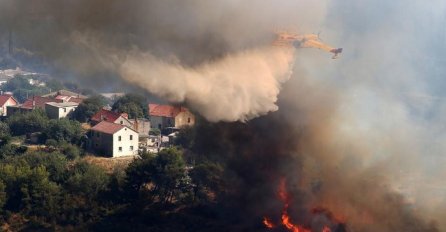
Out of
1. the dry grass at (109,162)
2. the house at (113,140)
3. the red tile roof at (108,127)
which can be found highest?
the red tile roof at (108,127)

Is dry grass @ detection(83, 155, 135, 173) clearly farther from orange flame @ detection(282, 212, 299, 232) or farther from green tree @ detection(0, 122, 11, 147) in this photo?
orange flame @ detection(282, 212, 299, 232)

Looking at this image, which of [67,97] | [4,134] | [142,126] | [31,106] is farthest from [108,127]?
[67,97]

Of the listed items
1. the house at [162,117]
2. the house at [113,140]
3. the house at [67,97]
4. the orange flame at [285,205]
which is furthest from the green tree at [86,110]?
the orange flame at [285,205]

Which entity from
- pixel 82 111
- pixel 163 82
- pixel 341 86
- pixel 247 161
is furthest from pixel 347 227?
pixel 82 111

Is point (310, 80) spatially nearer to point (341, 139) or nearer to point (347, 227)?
point (341, 139)

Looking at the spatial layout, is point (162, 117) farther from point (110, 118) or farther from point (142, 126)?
point (110, 118)

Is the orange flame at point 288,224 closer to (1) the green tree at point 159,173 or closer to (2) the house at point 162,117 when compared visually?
(1) the green tree at point 159,173
